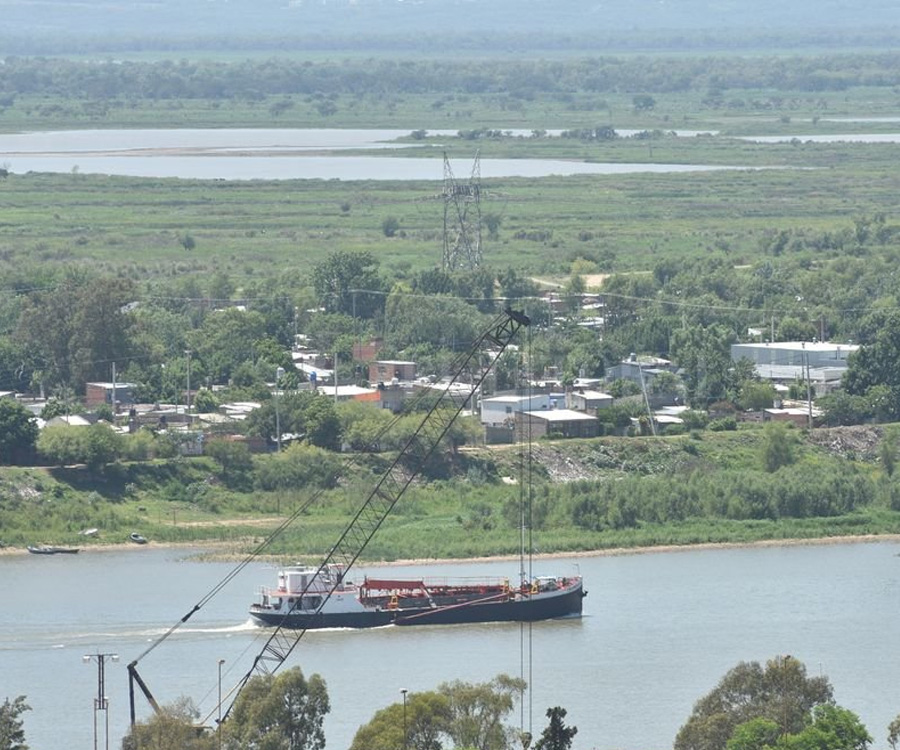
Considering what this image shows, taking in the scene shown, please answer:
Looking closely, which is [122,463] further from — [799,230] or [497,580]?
[799,230]

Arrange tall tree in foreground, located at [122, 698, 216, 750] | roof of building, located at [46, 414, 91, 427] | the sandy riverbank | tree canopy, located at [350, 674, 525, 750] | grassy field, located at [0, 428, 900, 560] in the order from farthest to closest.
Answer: roof of building, located at [46, 414, 91, 427] → grassy field, located at [0, 428, 900, 560] → the sandy riverbank → tree canopy, located at [350, 674, 525, 750] → tall tree in foreground, located at [122, 698, 216, 750]

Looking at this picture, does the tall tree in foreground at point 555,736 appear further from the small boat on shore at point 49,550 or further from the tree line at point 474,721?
the small boat on shore at point 49,550

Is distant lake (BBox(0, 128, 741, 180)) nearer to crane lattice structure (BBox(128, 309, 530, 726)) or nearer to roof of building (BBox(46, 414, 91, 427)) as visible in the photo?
crane lattice structure (BBox(128, 309, 530, 726))

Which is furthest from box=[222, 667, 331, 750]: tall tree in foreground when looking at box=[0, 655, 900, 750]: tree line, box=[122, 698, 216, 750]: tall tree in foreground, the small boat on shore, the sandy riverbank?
the small boat on shore

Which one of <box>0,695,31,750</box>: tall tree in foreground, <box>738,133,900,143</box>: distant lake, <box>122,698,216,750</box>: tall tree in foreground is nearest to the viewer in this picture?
<box>122,698,216,750</box>: tall tree in foreground

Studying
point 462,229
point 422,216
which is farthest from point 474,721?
point 422,216

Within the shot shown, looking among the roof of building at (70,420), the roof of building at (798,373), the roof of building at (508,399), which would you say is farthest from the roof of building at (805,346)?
the roof of building at (70,420)
